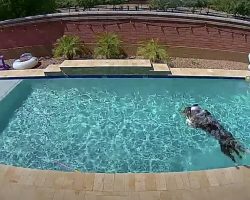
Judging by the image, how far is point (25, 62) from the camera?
19266 mm

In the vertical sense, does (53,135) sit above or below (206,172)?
below

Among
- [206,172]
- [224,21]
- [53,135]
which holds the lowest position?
[53,135]

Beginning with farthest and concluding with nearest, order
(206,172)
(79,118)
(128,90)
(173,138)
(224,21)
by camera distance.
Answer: (224,21)
(128,90)
(79,118)
(173,138)
(206,172)

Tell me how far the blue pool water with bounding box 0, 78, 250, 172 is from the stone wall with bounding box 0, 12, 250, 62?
3149 millimetres

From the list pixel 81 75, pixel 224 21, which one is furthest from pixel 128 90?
pixel 224 21

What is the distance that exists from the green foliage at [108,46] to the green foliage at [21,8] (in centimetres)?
500

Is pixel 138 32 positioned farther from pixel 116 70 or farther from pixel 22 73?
pixel 22 73

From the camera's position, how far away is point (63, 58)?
66.9ft

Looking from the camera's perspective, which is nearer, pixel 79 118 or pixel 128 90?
pixel 79 118

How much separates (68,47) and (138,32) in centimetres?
367

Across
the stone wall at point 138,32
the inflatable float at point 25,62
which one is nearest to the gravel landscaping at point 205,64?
the stone wall at point 138,32

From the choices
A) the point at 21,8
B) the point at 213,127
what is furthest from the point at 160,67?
the point at 21,8

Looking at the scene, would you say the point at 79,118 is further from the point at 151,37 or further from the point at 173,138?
the point at 151,37

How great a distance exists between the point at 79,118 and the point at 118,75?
11.5 feet
